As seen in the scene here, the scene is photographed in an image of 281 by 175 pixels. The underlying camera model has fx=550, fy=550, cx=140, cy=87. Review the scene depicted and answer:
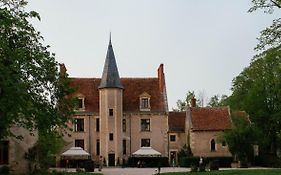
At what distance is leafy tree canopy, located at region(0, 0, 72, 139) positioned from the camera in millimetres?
25445

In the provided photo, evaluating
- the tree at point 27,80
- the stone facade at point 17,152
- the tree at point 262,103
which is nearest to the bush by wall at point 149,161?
the tree at point 262,103

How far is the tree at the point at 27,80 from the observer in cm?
2545

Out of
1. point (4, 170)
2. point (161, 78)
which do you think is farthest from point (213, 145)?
point (4, 170)

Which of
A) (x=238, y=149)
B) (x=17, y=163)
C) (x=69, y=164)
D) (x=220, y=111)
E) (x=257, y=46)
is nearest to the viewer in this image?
(x=257, y=46)

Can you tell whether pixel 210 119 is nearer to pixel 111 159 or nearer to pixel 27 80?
pixel 111 159

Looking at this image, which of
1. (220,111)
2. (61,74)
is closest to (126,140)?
(220,111)

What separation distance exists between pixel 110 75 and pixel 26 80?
34751 mm

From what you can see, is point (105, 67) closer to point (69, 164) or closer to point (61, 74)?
point (69, 164)

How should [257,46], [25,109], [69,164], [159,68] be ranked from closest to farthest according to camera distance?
[25,109], [257,46], [69,164], [159,68]

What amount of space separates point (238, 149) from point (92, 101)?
65.8 ft

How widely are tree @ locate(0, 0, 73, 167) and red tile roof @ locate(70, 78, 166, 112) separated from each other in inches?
1291

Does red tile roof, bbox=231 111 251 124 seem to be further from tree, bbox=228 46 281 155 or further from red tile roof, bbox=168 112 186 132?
red tile roof, bbox=168 112 186 132

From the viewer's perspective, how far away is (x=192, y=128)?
59719 millimetres

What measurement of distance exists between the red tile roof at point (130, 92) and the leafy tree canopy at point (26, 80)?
32.9 m
